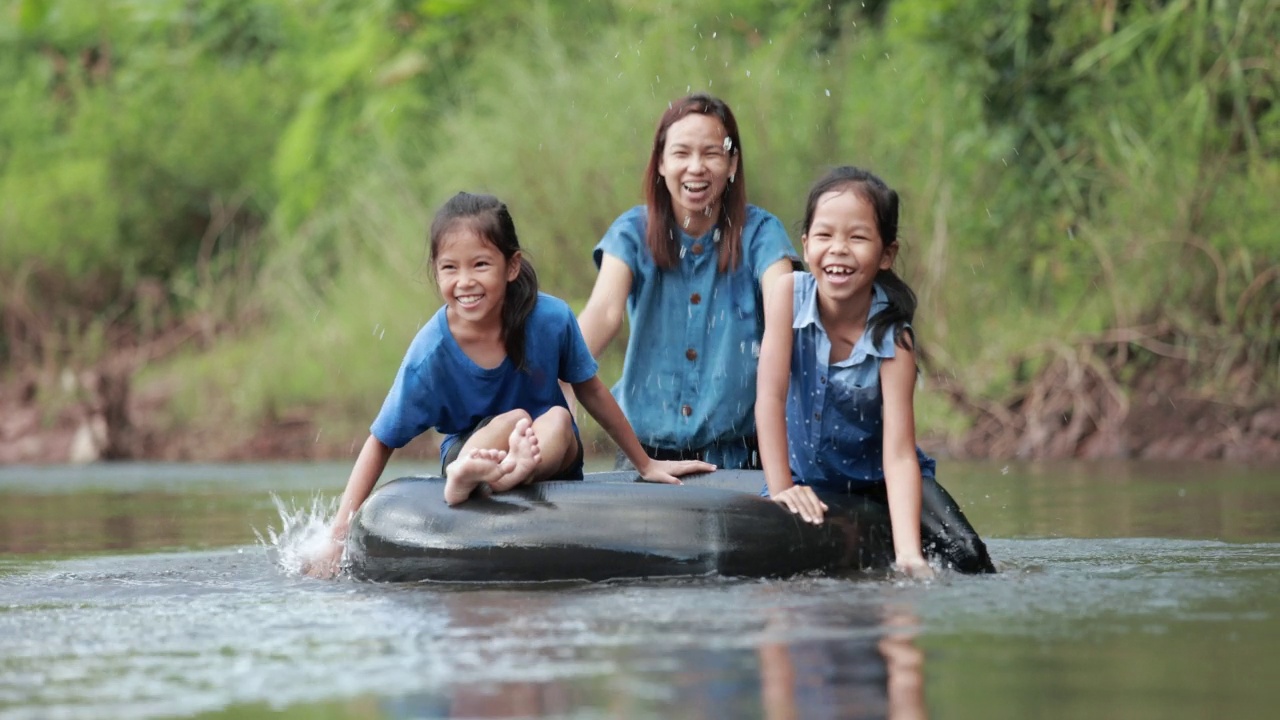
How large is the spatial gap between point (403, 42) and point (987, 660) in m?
13.7

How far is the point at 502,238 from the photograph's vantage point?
5160mm

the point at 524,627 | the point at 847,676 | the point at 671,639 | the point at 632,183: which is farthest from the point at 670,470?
the point at 632,183

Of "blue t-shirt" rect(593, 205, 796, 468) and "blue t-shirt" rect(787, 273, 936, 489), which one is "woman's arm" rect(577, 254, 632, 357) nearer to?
"blue t-shirt" rect(593, 205, 796, 468)

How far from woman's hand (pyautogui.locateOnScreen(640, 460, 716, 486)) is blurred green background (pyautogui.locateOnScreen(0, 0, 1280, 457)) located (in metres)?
4.21

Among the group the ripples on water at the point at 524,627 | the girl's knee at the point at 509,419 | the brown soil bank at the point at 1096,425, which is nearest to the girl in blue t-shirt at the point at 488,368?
the girl's knee at the point at 509,419

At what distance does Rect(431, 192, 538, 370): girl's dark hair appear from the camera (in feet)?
16.8

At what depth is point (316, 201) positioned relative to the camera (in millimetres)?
16125

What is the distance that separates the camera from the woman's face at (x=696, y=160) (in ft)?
18.5

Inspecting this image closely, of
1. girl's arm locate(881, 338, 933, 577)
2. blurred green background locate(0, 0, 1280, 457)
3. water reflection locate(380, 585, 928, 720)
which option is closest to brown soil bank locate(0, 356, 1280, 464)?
blurred green background locate(0, 0, 1280, 457)

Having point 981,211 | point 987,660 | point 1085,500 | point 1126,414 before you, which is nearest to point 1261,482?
point 1085,500

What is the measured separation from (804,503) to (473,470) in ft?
2.87

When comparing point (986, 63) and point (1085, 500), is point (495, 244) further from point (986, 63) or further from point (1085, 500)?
point (986, 63)

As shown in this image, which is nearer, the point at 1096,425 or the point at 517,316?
the point at 517,316

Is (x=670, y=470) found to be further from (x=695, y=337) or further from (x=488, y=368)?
(x=488, y=368)
